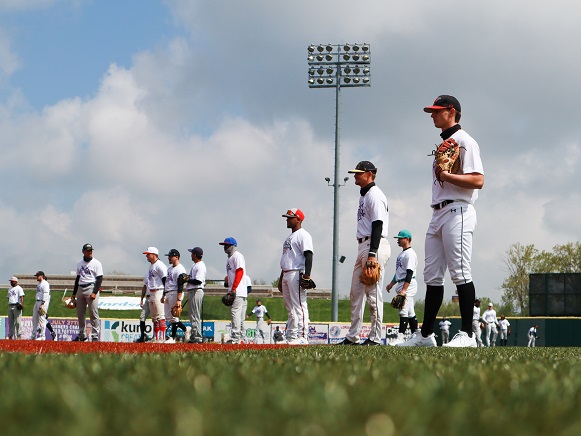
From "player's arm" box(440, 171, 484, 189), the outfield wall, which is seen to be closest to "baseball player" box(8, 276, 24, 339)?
the outfield wall

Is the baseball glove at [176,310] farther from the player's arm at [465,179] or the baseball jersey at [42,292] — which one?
the player's arm at [465,179]

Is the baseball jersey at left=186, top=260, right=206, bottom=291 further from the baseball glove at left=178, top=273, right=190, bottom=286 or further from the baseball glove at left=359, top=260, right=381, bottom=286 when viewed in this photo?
the baseball glove at left=359, top=260, right=381, bottom=286

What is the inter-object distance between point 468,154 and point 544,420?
572 cm

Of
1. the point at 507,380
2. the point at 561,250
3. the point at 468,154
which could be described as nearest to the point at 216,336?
the point at 468,154

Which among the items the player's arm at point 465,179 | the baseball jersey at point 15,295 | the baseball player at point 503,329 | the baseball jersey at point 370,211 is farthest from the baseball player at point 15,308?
the baseball player at point 503,329

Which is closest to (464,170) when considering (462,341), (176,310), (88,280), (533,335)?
(462,341)

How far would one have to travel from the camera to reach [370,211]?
9.04 m

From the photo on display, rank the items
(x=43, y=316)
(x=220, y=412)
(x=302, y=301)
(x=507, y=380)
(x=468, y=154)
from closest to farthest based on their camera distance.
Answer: (x=220, y=412) → (x=507, y=380) → (x=468, y=154) → (x=302, y=301) → (x=43, y=316)

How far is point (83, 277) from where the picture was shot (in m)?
15.7

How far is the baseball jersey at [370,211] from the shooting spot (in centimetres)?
899

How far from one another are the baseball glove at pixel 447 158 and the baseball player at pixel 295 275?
4641mm

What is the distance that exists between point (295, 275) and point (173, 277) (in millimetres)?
5063

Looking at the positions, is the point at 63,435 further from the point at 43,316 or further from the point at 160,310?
the point at 43,316

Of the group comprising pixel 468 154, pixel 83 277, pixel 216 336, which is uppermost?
pixel 468 154
